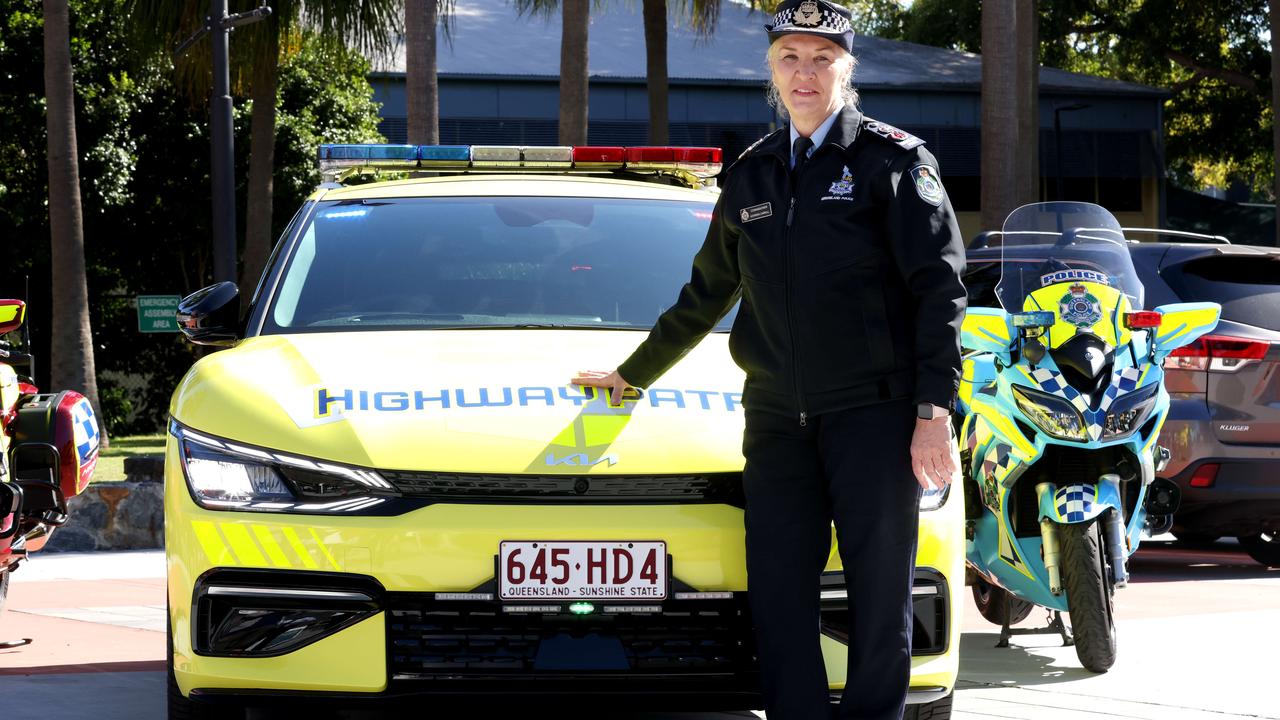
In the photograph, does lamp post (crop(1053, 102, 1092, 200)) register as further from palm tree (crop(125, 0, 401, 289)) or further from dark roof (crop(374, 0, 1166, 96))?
palm tree (crop(125, 0, 401, 289))

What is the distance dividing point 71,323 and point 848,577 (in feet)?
49.0

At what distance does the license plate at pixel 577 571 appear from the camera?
3.65 m

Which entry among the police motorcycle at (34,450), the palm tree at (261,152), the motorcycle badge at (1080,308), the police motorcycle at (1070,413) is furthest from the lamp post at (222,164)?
the motorcycle badge at (1080,308)

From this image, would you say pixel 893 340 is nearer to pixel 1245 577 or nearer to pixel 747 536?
pixel 747 536

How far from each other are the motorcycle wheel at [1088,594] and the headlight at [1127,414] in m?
0.33

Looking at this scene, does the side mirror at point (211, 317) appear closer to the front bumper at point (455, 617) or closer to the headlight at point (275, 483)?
the headlight at point (275, 483)

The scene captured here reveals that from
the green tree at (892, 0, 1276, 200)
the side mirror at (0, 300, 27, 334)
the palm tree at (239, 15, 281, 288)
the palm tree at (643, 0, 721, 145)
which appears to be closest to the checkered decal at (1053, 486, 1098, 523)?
the side mirror at (0, 300, 27, 334)

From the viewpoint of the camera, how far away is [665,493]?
3.78 metres

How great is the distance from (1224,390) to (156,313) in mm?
10263

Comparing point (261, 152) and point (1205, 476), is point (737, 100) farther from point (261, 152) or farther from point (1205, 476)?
point (1205, 476)

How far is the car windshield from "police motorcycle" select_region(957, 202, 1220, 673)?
1424 mm

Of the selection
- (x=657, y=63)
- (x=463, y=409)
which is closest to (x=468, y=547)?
(x=463, y=409)

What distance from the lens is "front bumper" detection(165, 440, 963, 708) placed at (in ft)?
12.0

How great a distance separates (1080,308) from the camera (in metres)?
5.95
